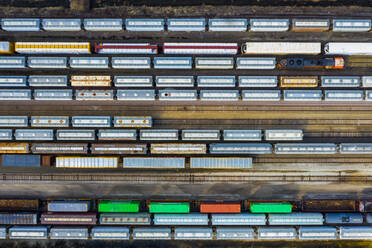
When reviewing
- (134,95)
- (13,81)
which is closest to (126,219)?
(134,95)

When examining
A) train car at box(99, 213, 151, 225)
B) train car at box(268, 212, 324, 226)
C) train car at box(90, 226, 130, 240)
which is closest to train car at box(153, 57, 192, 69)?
train car at box(99, 213, 151, 225)

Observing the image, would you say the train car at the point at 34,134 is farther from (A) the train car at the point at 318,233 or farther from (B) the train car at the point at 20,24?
(A) the train car at the point at 318,233

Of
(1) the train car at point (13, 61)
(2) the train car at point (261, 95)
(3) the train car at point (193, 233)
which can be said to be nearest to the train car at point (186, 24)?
(2) the train car at point (261, 95)

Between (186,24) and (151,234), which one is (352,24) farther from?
(151,234)

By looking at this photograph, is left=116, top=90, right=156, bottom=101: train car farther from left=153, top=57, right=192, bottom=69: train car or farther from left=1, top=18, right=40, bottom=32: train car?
left=1, top=18, right=40, bottom=32: train car

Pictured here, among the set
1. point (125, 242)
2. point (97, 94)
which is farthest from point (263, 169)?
point (97, 94)

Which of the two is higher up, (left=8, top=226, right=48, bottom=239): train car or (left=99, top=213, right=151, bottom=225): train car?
(left=99, top=213, right=151, bottom=225): train car

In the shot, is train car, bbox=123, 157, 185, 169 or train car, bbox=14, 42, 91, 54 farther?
train car, bbox=123, 157, 185, 169
